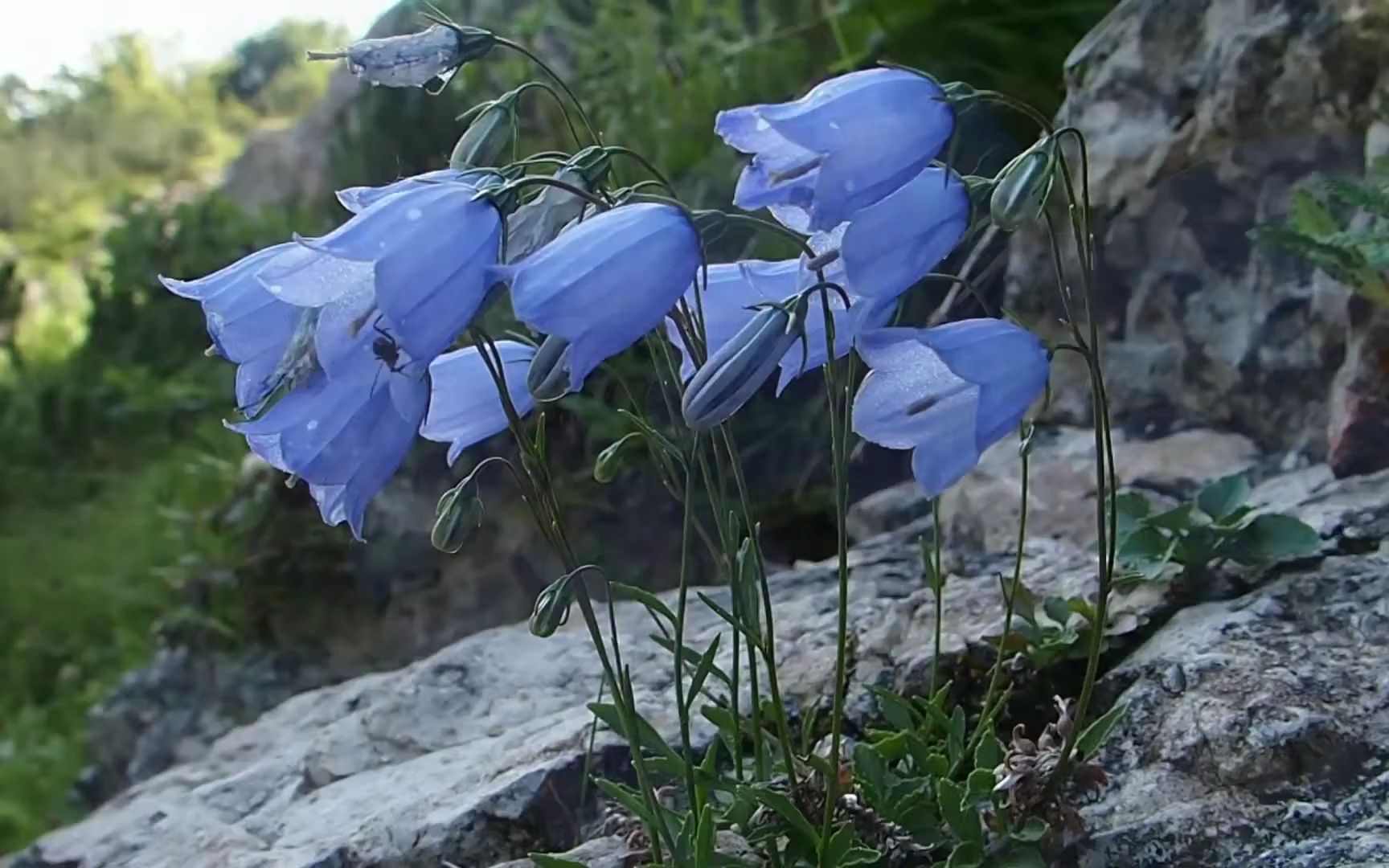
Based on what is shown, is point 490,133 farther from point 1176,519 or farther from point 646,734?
point 1176,519

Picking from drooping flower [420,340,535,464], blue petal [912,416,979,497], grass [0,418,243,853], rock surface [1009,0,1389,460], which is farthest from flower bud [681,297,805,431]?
grass [0,418,243,853]

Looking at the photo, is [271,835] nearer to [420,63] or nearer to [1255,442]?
[420,63]

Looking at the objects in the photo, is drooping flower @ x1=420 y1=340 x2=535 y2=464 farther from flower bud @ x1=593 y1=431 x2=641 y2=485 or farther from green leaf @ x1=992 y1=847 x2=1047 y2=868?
green leaf @ x1=992 y1=847 x2=1047 y2=868

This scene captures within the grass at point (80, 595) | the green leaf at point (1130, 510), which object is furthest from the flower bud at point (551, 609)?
the grass at point (80, 595)

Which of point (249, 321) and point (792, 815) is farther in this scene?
point (792, 815)

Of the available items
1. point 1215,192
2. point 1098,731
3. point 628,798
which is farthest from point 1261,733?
point 1215,192

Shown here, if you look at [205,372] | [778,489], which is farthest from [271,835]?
[205,372]
